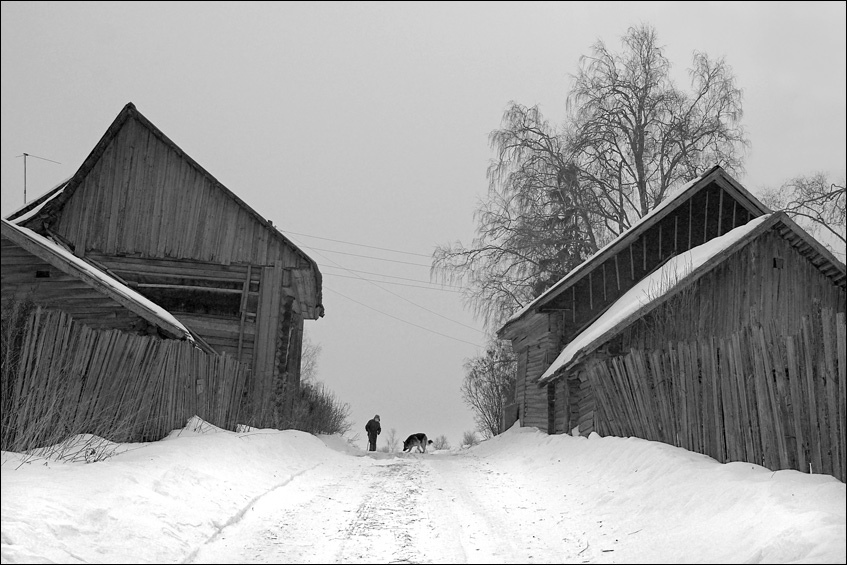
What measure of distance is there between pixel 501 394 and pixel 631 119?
39.7 ft

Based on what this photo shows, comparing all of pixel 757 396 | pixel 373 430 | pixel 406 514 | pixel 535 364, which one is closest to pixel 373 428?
pixel 373 430

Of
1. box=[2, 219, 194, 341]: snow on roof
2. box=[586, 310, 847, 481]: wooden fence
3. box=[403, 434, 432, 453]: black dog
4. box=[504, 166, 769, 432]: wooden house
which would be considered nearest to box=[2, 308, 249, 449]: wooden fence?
box=[2, 219, 194, 341]: snow on roof

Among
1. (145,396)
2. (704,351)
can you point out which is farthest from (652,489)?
(145,396)

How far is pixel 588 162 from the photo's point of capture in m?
26.6

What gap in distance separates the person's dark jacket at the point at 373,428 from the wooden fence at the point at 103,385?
13.2 m

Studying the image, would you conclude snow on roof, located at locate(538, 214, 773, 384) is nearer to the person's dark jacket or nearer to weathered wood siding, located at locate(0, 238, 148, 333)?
weathered wood siding, located at locate(0, 238, 148, 333)

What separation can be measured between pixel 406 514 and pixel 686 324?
9.59 meters

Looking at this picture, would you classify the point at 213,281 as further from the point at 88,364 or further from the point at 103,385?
the point at 88,364

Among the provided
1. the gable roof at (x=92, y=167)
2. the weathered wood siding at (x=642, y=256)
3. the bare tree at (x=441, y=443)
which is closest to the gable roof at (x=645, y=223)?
the weathered wood siding at (x=642, y=256)

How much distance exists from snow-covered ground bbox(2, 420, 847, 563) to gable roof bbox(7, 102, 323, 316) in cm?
1009

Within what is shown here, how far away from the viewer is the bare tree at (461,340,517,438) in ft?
103

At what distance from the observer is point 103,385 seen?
10273 mm

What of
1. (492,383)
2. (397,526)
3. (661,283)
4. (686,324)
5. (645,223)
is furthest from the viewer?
(492,383)

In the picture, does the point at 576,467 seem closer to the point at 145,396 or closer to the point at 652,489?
the point at 652,489
